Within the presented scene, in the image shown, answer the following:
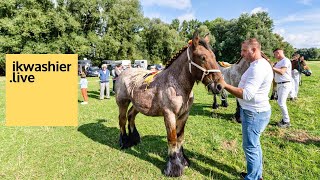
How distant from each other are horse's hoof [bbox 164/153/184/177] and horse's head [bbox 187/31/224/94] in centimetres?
161

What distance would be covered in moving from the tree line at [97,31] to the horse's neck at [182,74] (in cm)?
3349

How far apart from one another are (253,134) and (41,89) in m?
7.62

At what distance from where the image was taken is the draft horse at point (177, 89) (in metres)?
3.71

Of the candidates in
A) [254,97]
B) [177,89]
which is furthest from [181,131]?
[254,97]

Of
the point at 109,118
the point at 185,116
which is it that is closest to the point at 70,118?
the point at 109,118

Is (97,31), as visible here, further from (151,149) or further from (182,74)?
(182,74)

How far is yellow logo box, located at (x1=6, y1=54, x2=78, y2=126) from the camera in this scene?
785 cm

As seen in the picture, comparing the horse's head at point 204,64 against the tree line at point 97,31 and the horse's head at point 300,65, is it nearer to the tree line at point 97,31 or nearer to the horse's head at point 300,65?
the horse's head at point 300,65

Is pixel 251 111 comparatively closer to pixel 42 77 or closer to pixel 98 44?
pixel 42 77

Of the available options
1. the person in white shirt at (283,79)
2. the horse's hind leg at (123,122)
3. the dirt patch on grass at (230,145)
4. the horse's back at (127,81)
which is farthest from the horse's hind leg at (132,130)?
the person in white shirt at (283,79)

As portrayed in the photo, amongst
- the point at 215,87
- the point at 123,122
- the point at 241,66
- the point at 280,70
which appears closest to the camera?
the point at 215,87

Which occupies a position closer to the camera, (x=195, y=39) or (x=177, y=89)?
(x=195, y=39)

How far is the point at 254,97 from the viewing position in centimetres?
348

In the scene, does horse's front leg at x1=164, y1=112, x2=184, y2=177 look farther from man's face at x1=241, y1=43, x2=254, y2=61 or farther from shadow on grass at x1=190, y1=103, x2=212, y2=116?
shadow on grass at x1=190, y1=103, x2=212, y2=116
